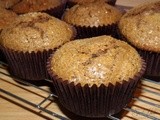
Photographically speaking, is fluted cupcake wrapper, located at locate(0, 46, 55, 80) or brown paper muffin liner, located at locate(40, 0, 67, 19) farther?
brown paper muffin liner, located at locate(40, 0, 67, 19)

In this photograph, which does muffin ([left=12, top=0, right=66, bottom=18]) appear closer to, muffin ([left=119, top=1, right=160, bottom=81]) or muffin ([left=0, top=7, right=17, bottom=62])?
muffin ([left=0, top=7, right=17, bottom=62])

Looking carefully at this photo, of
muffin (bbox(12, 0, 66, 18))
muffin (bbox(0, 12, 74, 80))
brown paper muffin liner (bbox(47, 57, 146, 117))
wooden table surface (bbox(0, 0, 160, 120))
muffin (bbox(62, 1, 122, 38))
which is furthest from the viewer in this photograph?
muffin (bbox(12, 0, 66, 18))

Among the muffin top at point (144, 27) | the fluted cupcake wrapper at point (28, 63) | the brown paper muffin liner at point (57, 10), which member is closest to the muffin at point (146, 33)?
the muffin top at point (144, 27)

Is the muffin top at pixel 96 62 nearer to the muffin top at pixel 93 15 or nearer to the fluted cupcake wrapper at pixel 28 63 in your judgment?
the fluted cupcake wrapper at pixel 28 63

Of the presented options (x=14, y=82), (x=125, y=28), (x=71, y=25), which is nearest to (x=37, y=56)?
(x=14, y=82)

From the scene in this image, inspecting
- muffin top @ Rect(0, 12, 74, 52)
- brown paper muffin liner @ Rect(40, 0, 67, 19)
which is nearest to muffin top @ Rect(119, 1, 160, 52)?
muffin top @ Rect(0, 12, 74, 52)

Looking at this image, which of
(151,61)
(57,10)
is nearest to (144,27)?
(151,61)

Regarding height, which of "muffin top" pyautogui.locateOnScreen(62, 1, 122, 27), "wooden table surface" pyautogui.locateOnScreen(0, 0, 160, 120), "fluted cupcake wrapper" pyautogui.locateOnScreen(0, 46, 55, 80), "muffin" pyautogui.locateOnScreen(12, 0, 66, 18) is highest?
"muffin top" pyautogui.locateOnScreen(62, 1, 122, 27)
